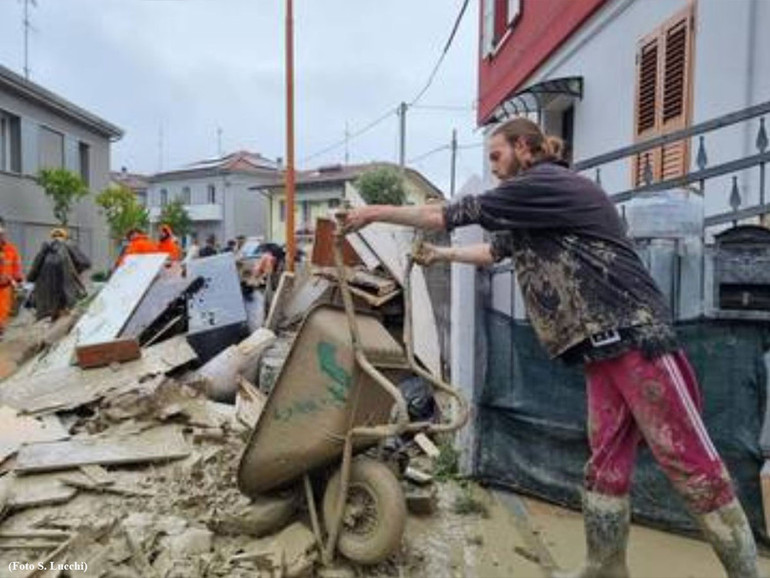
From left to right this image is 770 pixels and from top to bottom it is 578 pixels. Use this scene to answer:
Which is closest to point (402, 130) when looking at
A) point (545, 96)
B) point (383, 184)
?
point (383, 184)

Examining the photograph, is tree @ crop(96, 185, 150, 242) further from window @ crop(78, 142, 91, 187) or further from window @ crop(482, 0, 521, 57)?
window @ crop(482, 0, 521, 57)

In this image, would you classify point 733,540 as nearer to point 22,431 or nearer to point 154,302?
point 22,431

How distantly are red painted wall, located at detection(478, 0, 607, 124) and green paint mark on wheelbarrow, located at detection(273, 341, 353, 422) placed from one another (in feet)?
23.3

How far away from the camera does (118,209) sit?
26.0m

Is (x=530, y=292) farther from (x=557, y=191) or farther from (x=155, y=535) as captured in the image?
(x=155, y=535)

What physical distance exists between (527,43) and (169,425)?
9.44 meters

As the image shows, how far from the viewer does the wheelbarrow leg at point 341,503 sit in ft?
11.4

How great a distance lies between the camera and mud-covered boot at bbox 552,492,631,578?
3.10 m

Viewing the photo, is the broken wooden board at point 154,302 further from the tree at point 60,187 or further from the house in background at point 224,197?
the house in background at point 224,197

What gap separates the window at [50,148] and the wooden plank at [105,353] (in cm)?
1667

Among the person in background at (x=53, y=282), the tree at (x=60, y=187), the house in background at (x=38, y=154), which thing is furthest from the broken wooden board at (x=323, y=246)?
the tree at (x=60, y=187)

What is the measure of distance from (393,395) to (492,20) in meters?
13.5

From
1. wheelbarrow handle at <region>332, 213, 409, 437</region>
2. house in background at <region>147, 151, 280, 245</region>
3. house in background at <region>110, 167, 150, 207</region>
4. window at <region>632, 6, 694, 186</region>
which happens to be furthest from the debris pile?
house in background at <region>110, 167, 150, 207</region>

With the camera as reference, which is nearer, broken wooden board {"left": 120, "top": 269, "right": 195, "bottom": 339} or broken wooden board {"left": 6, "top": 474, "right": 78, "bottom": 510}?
broken wooden board {"left": 6, "top": 474, "right": 78, "bottom": 510}
